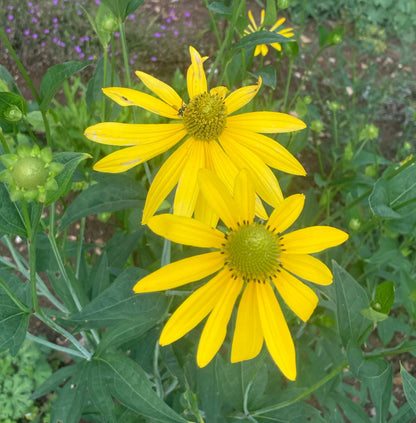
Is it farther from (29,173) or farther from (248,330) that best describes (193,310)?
(29,173)

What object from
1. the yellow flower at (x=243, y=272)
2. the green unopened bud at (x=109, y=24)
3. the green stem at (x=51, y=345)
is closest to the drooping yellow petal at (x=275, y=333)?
the yellow flower at (x=243, y=272)

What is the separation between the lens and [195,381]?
1.06m

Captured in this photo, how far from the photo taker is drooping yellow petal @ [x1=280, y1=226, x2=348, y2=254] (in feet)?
2.24

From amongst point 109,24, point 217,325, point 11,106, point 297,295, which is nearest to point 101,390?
point 217,325

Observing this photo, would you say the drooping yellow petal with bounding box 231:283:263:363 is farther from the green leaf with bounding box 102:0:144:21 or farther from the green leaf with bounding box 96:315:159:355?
the green leaf with bounding box 102:0:144:21

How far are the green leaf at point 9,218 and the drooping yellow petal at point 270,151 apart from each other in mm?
392

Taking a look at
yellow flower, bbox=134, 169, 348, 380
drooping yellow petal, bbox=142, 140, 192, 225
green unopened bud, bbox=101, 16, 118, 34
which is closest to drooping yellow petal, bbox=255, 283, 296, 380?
yellow flower, bbox=134, 169, 348, 380

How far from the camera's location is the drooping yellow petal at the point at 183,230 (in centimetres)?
64

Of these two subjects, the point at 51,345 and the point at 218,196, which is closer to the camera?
the point at 218,196

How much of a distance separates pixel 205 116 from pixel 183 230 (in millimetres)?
234

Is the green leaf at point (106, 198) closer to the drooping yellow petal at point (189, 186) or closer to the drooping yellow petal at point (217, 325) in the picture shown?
the drooping yellow petal at point (189, 186)

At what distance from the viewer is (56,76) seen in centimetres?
71

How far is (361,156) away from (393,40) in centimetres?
147

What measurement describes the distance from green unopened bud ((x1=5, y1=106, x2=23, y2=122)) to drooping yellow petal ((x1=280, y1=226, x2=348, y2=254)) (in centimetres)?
45
